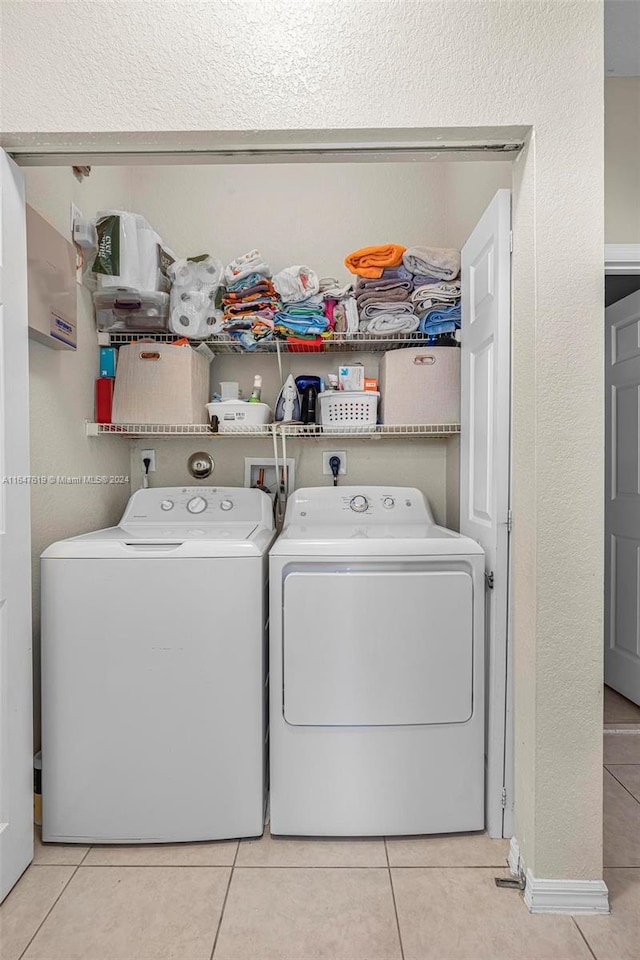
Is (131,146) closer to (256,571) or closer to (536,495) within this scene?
(256,571)

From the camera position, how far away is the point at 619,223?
247 cm

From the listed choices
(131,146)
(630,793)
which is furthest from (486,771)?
(131,146)

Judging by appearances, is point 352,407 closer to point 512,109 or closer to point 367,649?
point 367,649

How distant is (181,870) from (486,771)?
0.93m

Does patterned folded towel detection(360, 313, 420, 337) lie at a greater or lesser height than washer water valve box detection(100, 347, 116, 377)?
greater

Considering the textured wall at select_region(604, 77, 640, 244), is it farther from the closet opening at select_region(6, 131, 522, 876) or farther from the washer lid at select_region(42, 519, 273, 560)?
the washer lid at select_region(42, 519, 273, 560)

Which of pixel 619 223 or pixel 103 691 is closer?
pixel 103 691

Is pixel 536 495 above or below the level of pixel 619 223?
below

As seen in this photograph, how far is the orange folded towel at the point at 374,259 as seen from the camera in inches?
83.0

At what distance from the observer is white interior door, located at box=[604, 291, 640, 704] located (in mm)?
2645

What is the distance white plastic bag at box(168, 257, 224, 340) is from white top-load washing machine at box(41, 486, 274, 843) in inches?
39.3

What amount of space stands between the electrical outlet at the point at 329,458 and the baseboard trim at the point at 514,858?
148 cm

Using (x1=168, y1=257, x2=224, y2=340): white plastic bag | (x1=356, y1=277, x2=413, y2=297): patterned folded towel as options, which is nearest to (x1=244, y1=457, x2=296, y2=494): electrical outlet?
(x1=168, y1=257, x2=224, y2=340): white plastic bag

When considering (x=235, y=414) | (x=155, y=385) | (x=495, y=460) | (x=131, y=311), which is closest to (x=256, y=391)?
(x=235, y=414)
